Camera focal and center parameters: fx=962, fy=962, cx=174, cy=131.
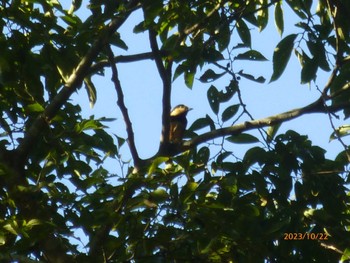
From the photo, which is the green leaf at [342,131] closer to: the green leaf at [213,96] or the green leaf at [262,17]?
the green leaf at [213,96]

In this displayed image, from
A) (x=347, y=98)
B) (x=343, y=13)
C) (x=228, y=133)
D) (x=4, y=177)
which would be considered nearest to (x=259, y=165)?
(x=228, y=133)

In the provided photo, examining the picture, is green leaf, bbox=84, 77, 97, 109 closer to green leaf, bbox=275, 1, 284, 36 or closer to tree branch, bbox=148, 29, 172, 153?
tree branch, bbox=148, 29, 172, 153

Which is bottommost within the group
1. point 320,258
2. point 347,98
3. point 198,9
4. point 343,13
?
point 320,258

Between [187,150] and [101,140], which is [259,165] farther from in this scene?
[101,140]

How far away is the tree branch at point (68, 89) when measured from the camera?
4.30 meters

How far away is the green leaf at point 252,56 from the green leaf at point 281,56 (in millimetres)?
147

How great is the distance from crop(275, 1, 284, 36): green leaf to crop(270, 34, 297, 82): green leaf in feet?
2.25

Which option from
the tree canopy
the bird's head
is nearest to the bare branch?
the tree canopy

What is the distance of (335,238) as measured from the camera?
390cm

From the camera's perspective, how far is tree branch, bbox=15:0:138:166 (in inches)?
169

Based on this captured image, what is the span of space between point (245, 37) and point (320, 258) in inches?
51.0

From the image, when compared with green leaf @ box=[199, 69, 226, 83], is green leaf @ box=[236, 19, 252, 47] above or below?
above

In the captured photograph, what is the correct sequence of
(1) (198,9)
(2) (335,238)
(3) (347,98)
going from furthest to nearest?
(1) (198,9) → (3) (347,98) → (2) (335,238)

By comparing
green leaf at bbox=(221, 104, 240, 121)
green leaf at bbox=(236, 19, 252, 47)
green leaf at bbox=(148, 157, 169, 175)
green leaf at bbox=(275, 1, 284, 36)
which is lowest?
green leaf at bbox=(148, 157, 169, 175)
